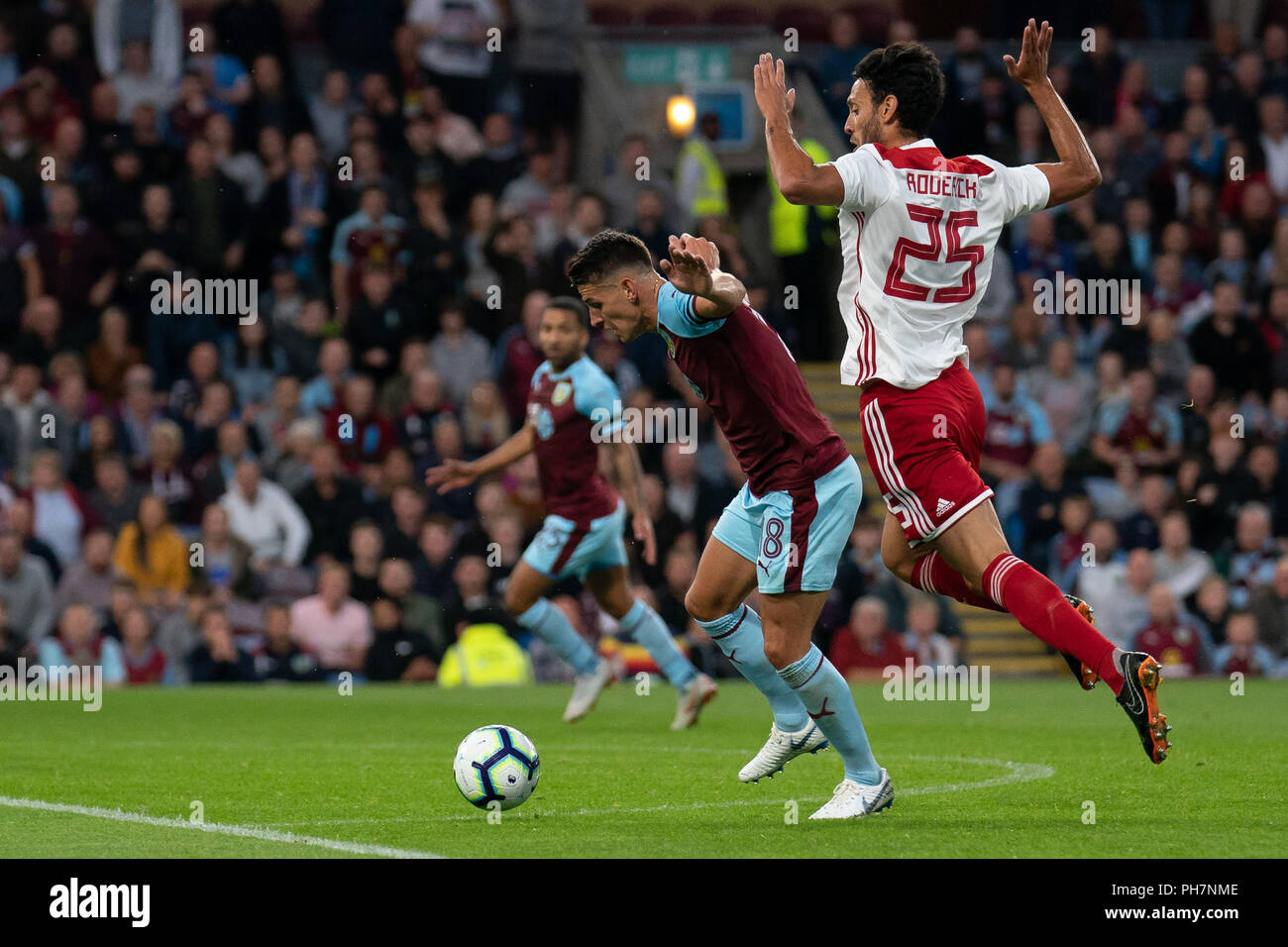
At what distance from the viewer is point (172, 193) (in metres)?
17.5

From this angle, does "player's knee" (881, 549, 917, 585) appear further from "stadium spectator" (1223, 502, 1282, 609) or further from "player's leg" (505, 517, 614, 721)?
"stadium spectator" (1223, 502, 1282, 609)

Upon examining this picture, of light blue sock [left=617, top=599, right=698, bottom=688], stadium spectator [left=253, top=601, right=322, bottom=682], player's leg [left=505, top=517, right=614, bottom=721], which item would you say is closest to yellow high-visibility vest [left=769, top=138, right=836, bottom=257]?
stadium spectator [left=253, top=601, right=322, bottom=682]

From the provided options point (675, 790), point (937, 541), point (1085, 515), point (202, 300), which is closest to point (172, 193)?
point (202, 300)

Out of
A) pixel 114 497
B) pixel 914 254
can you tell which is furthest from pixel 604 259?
pixel 114 497

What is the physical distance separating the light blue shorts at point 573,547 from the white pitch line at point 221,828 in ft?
14.6

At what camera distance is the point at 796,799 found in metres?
7.79

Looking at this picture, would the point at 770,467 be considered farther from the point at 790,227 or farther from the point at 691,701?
the point at 790,227

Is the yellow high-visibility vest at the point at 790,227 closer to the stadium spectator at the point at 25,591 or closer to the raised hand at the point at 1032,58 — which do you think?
the stadium spectator at the point at 25,591

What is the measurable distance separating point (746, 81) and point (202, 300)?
23.5 feet

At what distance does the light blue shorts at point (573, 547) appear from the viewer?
39.0ft

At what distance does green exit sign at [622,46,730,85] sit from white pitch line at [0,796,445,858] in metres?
15.2

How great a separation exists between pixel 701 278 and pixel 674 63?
51.5 feet

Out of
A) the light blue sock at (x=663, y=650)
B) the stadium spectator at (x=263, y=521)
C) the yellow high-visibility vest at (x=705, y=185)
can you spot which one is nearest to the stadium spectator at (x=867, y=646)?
the light blue sock at (x=663, y=650)

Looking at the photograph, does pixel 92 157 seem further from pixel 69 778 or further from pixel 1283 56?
pixel 1283 56
